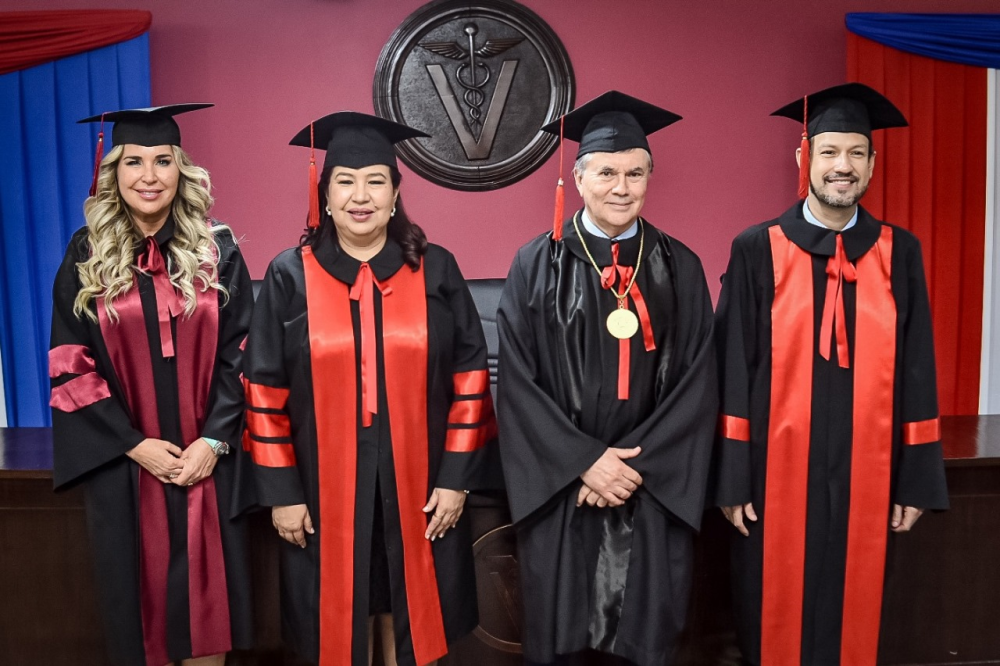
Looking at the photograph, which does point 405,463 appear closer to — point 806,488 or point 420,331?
point 420,331

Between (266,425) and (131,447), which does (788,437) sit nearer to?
(266,425)

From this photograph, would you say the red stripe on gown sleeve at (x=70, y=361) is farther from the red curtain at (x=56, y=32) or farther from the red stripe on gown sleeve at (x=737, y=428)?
the red curtain at (x=56, y=32)

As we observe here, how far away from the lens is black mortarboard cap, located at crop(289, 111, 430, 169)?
2137 mm

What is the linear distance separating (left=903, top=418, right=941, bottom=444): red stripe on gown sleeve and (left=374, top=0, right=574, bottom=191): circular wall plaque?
111 inches

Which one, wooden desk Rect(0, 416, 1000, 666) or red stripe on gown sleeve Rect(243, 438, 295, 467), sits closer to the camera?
red stripe on gown sleeve Rect(243, 438, 295, 467)

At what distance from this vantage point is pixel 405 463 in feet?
7.16

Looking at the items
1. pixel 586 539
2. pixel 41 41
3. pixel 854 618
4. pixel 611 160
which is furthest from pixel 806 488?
pixel 41 41

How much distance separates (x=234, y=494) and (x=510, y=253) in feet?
9.12

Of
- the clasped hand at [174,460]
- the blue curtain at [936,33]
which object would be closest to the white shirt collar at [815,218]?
the clasped hand at [174,460]

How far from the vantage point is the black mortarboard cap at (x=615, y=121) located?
217 centimetres

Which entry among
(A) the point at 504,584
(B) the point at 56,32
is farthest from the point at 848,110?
(B) the point at 56,32

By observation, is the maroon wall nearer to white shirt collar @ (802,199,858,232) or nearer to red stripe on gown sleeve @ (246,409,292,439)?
white shirt collar @ (802,199,858,232)

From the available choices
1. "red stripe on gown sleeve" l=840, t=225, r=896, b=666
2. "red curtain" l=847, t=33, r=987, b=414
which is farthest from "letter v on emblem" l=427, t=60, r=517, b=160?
"red stripe on gown sleeve" l=840, t=225, r=896, b=666

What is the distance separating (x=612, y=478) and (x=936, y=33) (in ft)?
12.4
